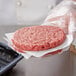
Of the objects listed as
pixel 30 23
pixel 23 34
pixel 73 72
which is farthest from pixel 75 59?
pixel 30 23

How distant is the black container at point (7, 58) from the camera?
57cm

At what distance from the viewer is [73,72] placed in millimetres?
644

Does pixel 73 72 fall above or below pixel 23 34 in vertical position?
below

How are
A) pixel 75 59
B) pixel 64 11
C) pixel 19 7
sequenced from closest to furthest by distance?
pixel 75 59 < pixel 64 11 < pixel 19 7

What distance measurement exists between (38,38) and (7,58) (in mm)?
112

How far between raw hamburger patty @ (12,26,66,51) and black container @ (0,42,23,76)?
0.09ft

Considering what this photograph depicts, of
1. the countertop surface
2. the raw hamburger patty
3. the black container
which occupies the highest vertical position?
the raw hamburger patty

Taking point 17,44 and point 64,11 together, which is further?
point 64,11

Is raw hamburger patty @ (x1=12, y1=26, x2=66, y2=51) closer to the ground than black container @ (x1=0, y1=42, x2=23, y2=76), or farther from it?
farther from it

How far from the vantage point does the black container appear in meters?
0.57

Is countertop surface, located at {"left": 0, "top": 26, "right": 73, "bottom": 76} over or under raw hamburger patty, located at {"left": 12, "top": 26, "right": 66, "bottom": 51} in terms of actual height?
under

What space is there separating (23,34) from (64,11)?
0.23 metres

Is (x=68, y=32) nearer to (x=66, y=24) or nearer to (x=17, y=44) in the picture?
(x=66, y=24)

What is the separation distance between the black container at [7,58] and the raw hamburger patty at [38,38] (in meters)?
0.03
